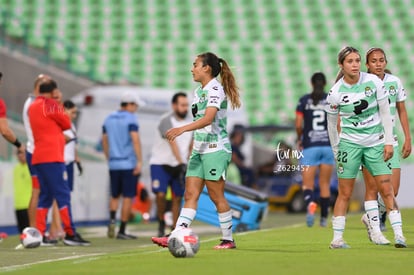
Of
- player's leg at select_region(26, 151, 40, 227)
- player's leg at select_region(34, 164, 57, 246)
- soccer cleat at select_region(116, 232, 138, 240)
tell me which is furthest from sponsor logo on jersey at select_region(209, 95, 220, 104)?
soccer cleat at select_region(116, 232, 138, 240)

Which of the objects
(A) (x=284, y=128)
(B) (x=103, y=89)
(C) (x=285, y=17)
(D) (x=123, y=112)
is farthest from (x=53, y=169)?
(C) (x=285, y=17)

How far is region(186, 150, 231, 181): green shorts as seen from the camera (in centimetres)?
962

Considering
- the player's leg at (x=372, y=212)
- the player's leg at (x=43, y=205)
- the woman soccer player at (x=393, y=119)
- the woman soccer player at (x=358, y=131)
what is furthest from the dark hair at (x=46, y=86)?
the woman soccer player at (x=358, y=131)

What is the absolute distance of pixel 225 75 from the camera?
9.88m

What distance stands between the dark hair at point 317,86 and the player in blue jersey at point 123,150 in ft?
7.82

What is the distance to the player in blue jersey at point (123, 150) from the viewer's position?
14.8m

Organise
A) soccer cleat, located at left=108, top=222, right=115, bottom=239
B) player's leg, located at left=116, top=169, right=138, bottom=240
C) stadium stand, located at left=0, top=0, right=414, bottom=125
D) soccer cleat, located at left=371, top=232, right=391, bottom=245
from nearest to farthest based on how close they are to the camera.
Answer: soccer cleat, located at left=371, top=232, right=391, bottom=245 < player's leg, located at left=116, top=169, right=138, bottom=240 < soccer cleat, located at left=108, top=222, right=115, bottom=239 < stadium stand, located at left=0, top=0, right=414, bottom=125

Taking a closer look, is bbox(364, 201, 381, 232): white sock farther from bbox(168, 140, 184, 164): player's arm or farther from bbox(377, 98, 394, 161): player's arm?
bbox(168, 140, 184, 164): player's arm

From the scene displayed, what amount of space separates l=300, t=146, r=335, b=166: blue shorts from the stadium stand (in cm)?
2093

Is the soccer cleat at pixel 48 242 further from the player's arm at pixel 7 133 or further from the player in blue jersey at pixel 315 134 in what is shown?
the player in blue jersey at pixel 315 134

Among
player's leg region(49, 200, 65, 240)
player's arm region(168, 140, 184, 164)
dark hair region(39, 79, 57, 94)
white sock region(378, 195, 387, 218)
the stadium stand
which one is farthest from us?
the stadium stand

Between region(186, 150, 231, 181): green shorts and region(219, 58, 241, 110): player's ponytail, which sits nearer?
region(186, 150, 231, 181): green shorts

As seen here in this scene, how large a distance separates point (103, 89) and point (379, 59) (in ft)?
46.2

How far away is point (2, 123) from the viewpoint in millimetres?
12242
